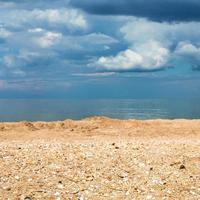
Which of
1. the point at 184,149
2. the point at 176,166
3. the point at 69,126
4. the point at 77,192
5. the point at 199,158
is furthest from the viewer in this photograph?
the point at 69,126

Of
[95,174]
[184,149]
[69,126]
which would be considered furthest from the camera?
[69,126]

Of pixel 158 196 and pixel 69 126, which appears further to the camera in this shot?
pixel 69 126

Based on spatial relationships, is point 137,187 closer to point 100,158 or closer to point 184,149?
point 100,158

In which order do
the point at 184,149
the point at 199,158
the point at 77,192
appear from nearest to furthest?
1. the point at 77,192
2. the point at 199,158
3. the point at 184,149

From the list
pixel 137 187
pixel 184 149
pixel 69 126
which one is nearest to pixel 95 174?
pixel 137 187

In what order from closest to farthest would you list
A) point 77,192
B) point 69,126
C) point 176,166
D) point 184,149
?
point 77,192, point 176,166, point 184,149, point 69,126

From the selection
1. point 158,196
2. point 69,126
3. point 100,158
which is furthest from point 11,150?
point 69,126

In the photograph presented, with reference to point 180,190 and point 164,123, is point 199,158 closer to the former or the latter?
point 180,190

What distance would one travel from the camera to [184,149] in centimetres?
1945

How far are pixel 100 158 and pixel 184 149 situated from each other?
4247 mm

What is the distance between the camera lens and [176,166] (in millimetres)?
16516

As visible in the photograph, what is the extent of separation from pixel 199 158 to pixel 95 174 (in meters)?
4.50

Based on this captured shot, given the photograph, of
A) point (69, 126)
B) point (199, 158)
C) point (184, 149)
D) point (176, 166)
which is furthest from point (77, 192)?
point (69, 126)

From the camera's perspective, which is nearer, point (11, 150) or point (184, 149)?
point (11, 150)
